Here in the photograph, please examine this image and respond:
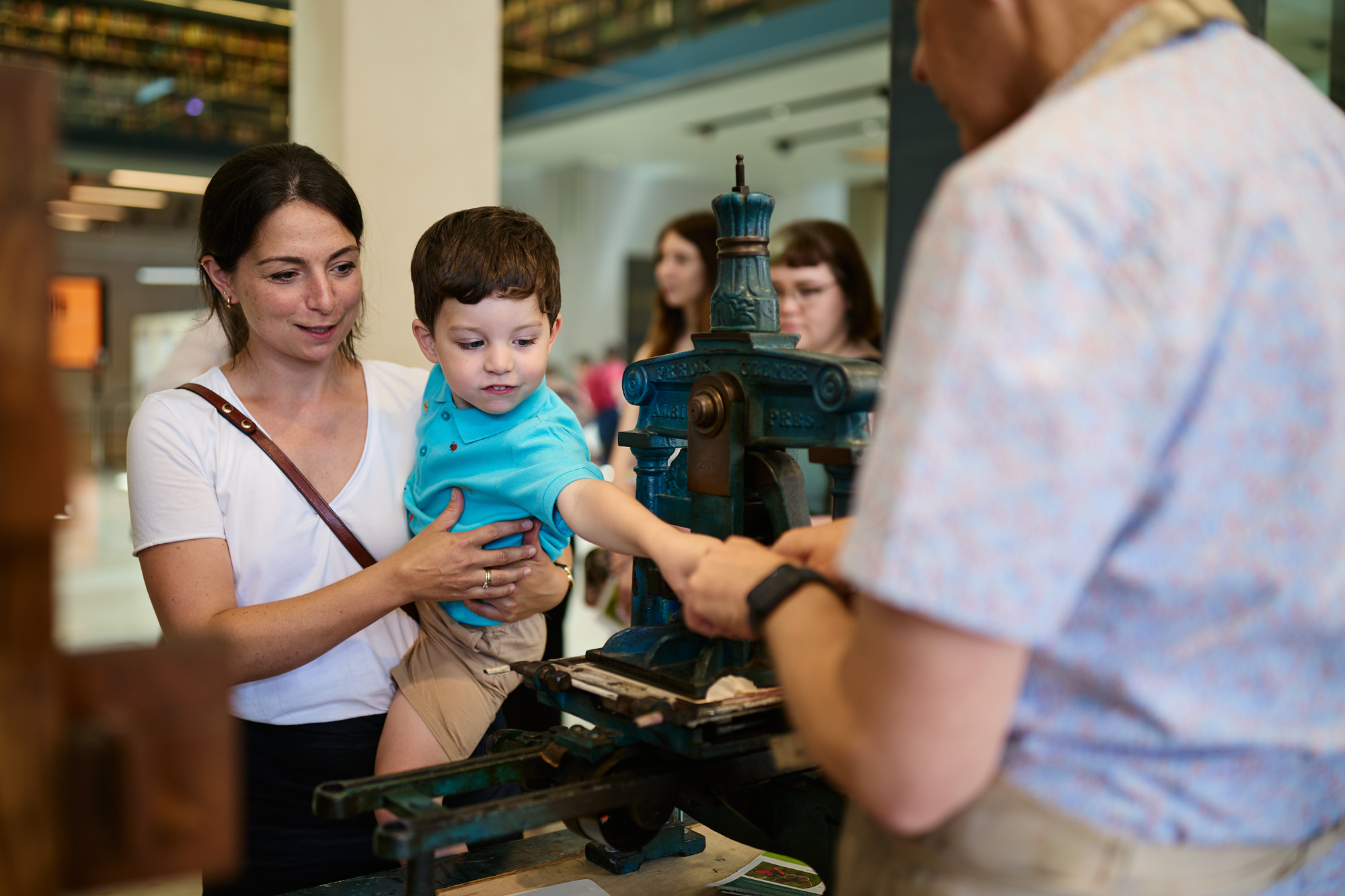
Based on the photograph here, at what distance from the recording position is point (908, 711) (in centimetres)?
67

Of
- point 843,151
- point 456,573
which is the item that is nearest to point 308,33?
point 456,573

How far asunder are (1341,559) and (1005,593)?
0.91ft

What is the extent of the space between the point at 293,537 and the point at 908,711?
1361mm

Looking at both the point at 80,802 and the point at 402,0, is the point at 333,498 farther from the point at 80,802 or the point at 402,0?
the point at 402,0

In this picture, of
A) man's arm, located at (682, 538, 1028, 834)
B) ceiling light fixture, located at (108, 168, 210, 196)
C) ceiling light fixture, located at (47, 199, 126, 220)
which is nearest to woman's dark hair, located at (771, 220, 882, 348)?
man's arm, located at (682, 538, 1028, 834)

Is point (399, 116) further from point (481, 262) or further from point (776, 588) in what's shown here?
point (776, 588)

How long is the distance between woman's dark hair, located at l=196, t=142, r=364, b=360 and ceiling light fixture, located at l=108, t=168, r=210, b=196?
421 inches

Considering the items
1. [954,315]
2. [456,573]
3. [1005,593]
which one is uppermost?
[954,315]

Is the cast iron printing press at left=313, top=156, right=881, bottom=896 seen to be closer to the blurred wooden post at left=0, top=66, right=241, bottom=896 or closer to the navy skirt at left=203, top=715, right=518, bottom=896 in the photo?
the blurred wooden post at left=0, top=66, right=241, bottom=896

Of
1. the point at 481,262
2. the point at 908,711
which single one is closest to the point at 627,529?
the point at 481,262

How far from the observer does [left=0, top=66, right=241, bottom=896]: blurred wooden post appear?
1.92ft

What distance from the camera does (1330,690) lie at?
756 mm

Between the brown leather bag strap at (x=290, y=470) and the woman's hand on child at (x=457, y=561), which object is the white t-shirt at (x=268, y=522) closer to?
the brown leather bag strap at (x=290, y=470)

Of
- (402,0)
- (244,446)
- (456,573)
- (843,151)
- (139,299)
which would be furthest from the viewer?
(139,299)
